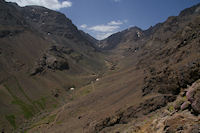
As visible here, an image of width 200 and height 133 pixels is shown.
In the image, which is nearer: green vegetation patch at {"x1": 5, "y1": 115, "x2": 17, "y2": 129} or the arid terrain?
the arid terrain

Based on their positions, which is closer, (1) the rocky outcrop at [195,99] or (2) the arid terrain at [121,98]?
(1) the rocky outcrop at [195,99]

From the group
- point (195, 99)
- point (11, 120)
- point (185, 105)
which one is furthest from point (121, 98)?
point (11, 120)

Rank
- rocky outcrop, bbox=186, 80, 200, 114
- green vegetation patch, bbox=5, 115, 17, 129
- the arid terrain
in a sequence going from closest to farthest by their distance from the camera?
rocky outcrop, bbox=186, 80, 200, 114 < the arid terrain < green vegetation patch, bbox=5, 115, 17, 129

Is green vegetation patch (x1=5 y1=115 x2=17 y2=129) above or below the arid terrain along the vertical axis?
below

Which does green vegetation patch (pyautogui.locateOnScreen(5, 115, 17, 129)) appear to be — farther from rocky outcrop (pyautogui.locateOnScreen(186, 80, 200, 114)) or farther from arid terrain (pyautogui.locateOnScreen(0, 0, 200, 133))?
rocky outcrop (pyautogui.locateOnScreen(186, 80, 200, 114))

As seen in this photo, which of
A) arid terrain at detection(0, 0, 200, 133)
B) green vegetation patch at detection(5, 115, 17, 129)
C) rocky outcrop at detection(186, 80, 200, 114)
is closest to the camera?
rocky outcrop at detection(186, 80, 200, 114)

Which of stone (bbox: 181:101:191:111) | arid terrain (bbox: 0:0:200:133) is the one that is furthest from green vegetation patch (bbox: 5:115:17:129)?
stone (bbox: 181:101:191:111)

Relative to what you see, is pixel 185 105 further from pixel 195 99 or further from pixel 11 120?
pixel 11 120

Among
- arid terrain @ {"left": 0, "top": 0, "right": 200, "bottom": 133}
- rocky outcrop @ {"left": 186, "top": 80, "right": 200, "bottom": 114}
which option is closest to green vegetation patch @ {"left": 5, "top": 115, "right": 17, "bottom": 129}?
arid terrain @ {"left": 0, "top": 0, "right": 200, "bottom": 133}

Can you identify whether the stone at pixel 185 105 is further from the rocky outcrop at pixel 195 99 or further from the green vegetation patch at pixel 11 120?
the green vegetation patch at pixel 11 120

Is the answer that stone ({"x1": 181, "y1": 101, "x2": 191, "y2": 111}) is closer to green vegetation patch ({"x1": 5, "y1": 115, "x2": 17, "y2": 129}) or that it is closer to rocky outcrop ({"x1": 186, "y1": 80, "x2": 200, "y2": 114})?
rocky outcrop ({"x1": 186, "y1": 80, "x2": 200, "y2": 114})

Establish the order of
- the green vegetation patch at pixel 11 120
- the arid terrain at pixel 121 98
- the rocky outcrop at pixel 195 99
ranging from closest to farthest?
the rocky outcrop at pixel 195 99, the arid terrain at pixel 121 98, the green vegetation patch at pixel 11 120

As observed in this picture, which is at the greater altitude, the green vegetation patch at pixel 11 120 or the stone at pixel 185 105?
the stone at pixel 185 105

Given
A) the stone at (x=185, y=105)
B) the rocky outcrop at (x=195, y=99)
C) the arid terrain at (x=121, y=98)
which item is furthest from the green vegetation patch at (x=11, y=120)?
the rocky outcrop at (x=195, y=99)
